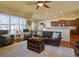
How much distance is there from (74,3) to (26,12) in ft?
4.46

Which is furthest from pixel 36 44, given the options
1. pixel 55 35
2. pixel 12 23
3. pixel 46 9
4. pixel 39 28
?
pixel 46 9

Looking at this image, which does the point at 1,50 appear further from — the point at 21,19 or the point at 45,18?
the point at 45,18

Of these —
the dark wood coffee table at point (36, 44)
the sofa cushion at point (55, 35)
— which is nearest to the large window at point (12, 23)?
the dark wood coffee table at point (36, 44)

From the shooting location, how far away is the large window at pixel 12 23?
286 centimetres

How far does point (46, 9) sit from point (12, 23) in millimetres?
1055

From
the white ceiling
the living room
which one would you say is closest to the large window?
the living room

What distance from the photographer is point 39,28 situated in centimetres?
308

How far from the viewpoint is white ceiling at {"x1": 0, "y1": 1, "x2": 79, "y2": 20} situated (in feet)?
9.14

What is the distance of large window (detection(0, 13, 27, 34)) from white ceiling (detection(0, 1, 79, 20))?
0.15 meters

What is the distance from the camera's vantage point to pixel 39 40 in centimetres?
305

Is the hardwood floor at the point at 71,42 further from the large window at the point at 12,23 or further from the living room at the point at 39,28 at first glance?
the large window at the point at 12,23

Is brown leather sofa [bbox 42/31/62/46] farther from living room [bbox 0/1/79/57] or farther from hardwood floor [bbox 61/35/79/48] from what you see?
hardwood floor [bbox 61/35/79/48]

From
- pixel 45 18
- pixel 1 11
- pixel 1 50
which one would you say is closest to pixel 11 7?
pixel 1 11

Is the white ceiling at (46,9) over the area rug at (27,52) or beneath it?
over
